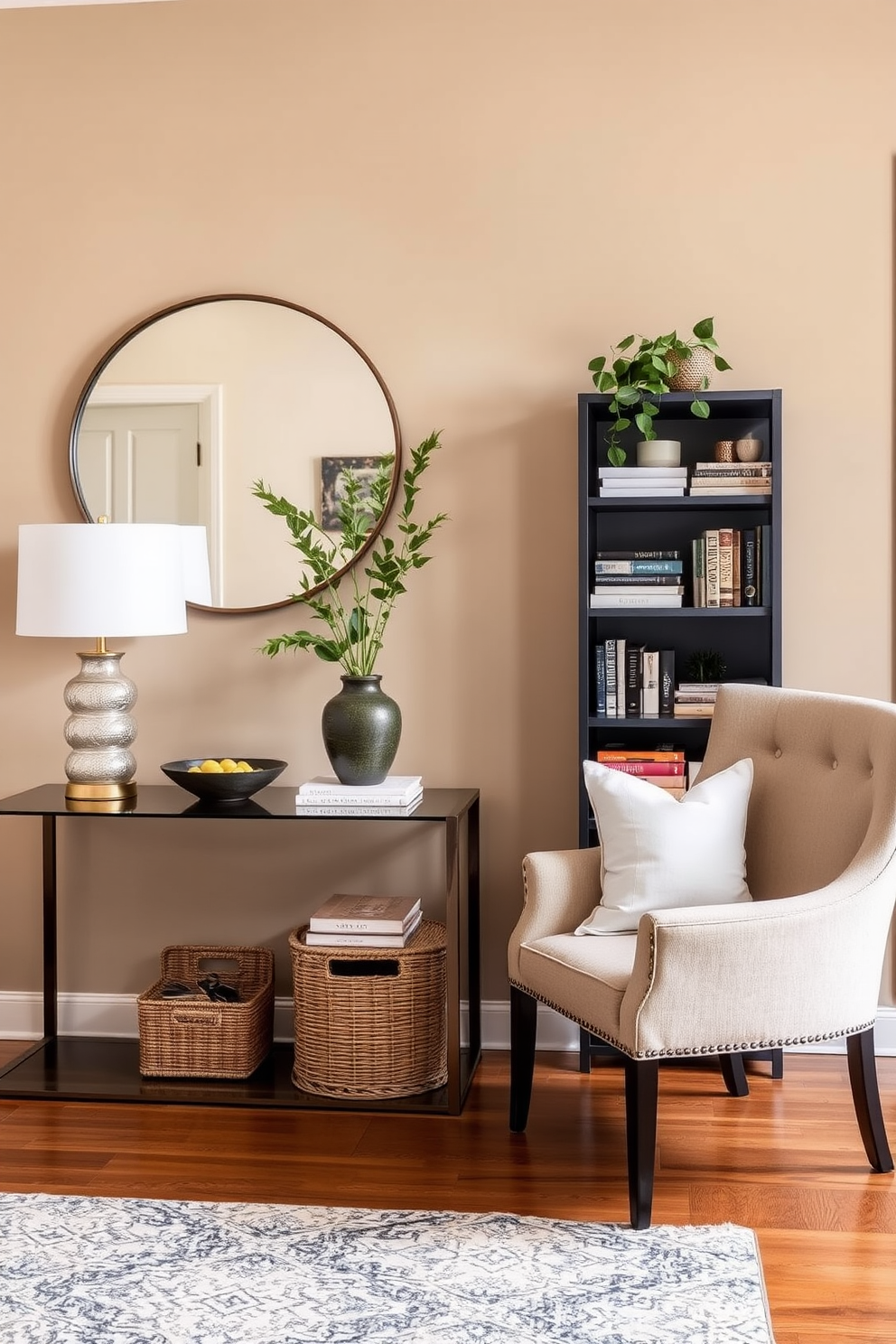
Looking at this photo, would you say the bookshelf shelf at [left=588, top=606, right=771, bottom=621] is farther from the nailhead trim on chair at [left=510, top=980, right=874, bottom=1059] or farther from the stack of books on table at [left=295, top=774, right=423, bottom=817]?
the nailhead trim on chair at [left=510, top=980, right=874, bottom=1059]

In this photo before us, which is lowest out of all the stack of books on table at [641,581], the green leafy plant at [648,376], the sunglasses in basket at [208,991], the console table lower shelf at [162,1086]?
the console table lower shelf at [162,1086]

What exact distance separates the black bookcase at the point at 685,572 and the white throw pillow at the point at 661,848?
0.37m

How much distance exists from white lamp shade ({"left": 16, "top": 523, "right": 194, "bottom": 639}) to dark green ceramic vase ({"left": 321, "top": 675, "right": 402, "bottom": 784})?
450 mm

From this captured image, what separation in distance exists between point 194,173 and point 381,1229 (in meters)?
2.61

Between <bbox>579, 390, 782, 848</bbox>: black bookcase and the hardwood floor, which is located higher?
<bbox>579, 390, 782, 848</bbox>: black bookcase

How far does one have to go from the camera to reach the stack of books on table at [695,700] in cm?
307

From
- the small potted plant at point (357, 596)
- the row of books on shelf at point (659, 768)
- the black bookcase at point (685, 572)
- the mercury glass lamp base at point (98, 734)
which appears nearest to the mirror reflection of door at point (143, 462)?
the small potted plant at point (357, 596)

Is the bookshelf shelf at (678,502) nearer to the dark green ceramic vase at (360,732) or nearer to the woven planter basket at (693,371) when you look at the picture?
the woven planter basket at (693,371)

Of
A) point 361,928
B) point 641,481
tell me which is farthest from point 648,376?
point 361,928

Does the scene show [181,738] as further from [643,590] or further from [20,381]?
[643,590]

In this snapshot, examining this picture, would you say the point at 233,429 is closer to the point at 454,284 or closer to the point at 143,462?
the point at 143,462

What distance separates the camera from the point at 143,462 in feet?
10.9

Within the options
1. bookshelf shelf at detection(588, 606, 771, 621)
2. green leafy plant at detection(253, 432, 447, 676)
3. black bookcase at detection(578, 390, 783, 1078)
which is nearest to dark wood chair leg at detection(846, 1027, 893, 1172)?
black bookcase at detection(578, 390, 783, 1078)

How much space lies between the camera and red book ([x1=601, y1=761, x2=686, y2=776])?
3047 mm
